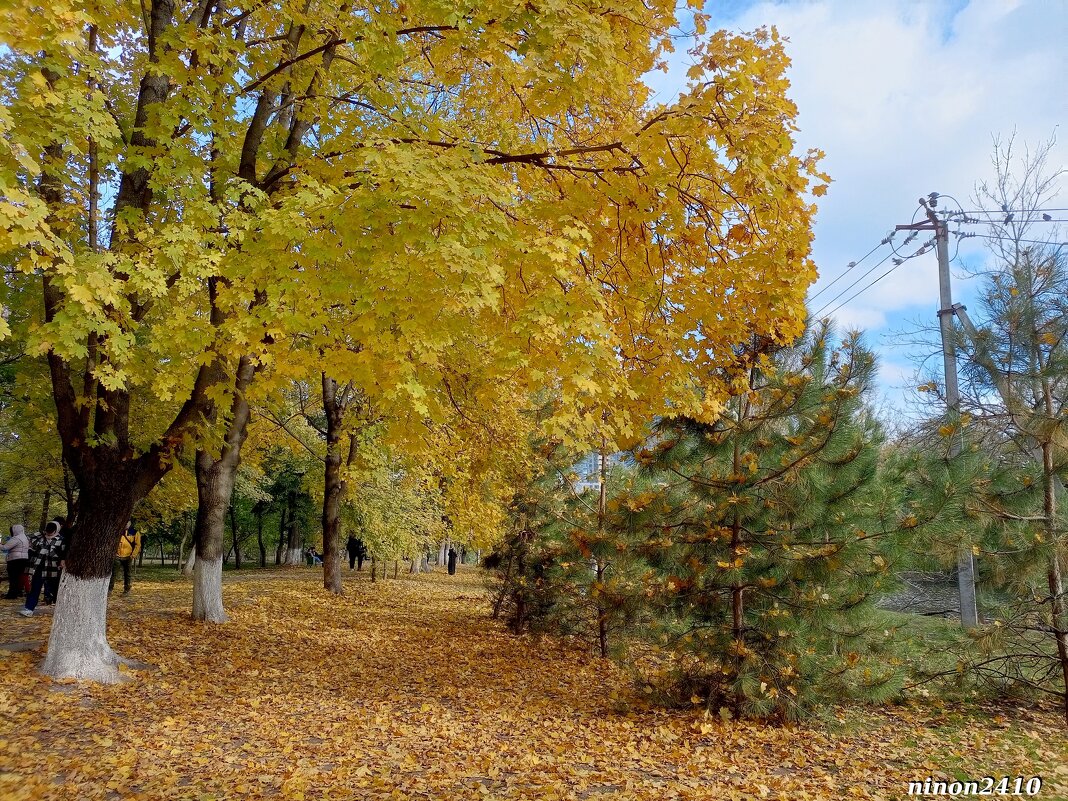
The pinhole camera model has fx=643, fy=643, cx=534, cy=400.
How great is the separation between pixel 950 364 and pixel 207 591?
40.2 ft

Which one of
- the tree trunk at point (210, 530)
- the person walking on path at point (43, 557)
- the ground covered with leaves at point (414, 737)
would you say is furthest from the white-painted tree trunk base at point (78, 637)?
the person walking on path at point (43, 557)

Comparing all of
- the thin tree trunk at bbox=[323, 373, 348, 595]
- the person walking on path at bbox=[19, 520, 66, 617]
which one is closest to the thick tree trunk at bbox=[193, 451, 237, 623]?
the person walking on path at bbox=[19, 520, 66, 617]

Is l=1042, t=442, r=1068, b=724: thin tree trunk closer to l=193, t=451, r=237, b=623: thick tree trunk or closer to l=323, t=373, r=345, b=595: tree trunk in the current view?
l=193, t=451, r=237, b=623: thick tree trunk

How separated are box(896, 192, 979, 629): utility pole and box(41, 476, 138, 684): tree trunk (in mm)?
8695

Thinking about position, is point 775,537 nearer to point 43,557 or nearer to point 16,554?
point 43,557

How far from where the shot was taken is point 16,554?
36.5 ft

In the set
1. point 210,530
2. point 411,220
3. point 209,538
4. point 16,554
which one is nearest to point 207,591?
point 209,538

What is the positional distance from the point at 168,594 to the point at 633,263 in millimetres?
14278

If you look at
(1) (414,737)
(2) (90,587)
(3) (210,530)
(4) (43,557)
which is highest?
(3) (210,530)

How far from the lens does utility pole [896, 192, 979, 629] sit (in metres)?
7.16

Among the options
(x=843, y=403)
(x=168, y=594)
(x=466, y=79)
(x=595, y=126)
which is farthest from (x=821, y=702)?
(x=168, y=594)

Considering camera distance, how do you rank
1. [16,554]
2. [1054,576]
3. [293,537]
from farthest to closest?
1. [293,537]
2. [16,554]
3. [1054,576]

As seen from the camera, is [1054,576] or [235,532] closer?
[1054,576]

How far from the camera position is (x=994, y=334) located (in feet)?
23.8
